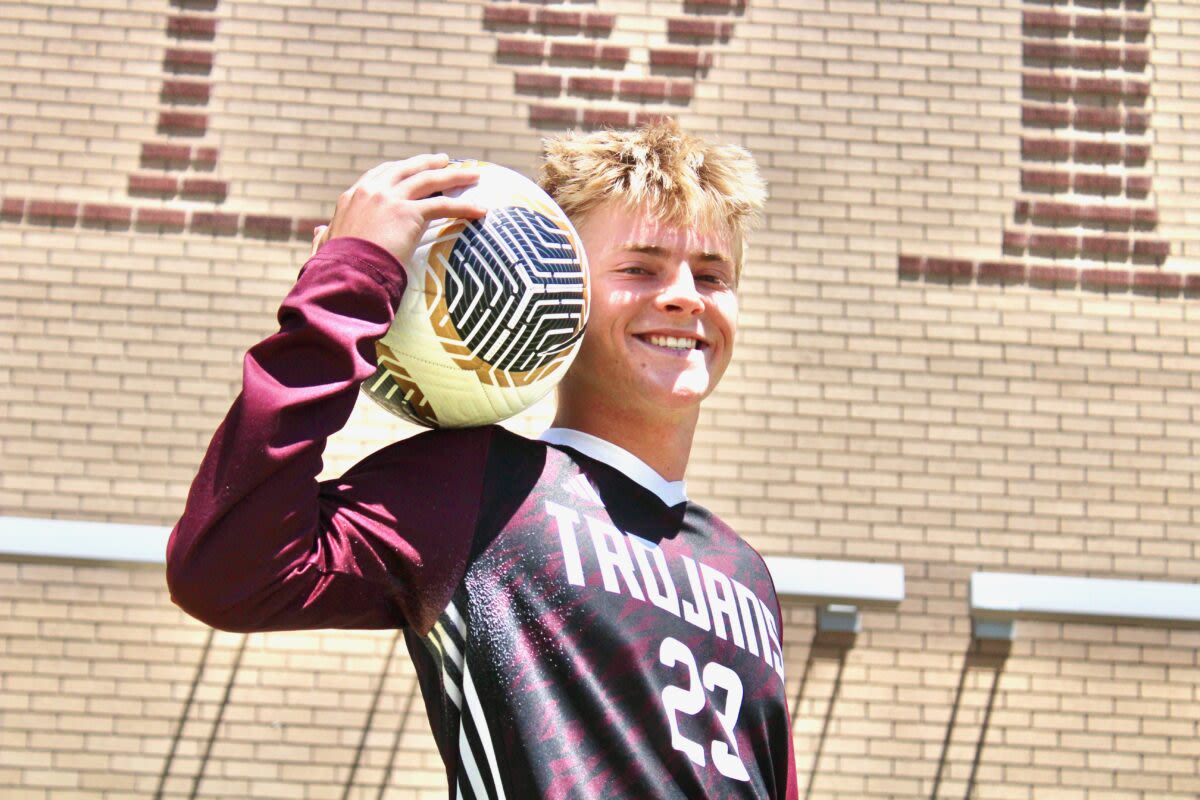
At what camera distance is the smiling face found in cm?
211

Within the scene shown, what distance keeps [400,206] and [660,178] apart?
0.59 m

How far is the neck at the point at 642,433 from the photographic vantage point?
217 cm

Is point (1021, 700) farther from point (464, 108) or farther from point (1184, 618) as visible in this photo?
point (464, 108)

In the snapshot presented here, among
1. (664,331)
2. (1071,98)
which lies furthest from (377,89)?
(664,331)

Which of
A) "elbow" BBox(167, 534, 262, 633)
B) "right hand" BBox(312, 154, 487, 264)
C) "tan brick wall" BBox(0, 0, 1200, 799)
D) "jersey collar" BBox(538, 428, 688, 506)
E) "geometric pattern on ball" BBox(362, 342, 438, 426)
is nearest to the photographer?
"elbow" BBox(167, 534, 262, 633)

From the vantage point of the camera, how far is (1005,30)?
6676 millimetres

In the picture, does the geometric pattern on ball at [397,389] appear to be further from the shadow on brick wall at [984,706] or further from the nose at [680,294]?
the shadow on brick wall at [984,706]

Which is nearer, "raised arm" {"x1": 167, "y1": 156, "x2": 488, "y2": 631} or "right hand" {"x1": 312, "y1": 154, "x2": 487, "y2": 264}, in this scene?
"raised arm" {"x1": 167, "y1": 156, "x2": 488, "y2": 631}

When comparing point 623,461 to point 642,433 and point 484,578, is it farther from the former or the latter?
point 484,578

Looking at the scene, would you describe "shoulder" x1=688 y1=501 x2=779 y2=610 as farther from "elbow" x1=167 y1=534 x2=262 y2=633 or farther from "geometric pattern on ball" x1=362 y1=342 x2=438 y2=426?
"elbow" x1=167 y1=534 x2=262 y2=633

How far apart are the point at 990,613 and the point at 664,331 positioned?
447cm

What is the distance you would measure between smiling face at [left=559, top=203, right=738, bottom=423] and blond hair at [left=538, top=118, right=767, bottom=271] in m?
0.03

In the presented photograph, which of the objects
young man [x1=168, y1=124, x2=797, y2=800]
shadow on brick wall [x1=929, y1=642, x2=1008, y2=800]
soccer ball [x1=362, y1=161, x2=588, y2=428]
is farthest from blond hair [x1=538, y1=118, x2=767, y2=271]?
shadow on brick wall [x1=929, y1=642, x2=1008, y2=800]

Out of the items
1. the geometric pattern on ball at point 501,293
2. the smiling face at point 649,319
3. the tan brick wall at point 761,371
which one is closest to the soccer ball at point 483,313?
the geometric pattern on ball at point 501,293
